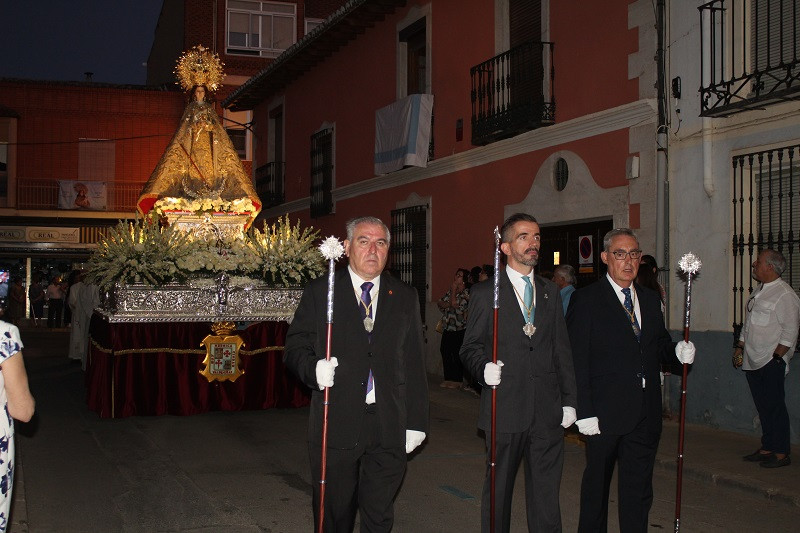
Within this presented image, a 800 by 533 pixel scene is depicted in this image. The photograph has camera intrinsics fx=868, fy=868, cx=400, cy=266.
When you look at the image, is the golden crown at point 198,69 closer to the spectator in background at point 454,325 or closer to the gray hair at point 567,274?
the spectator in background at point 454,325

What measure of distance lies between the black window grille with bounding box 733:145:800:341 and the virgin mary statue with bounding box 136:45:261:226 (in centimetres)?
714

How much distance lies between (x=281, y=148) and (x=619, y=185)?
1567 cm

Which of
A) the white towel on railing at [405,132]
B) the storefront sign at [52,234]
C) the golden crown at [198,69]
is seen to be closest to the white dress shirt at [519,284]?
the golden crown at [198,69]

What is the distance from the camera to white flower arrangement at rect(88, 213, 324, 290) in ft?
33.9

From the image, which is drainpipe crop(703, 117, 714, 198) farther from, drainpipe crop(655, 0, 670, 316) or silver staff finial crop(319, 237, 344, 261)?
silver staff finial crop(319, 237, 344, 261)

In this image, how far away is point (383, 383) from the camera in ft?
14.6

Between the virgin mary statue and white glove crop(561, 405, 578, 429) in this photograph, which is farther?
the virgin mary statue

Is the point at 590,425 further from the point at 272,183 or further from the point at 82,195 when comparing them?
the point at 82,195

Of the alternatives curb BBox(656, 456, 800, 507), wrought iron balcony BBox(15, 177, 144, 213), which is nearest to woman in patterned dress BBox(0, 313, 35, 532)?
curb BBox(656, 456, 800, 507)

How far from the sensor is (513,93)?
1330 cm

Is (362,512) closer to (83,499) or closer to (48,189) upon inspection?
(83,499)

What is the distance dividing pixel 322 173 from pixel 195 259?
11.5 metres

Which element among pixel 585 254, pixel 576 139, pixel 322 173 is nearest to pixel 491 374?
pixel 585 254

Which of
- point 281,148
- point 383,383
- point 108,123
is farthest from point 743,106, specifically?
point 108,123
